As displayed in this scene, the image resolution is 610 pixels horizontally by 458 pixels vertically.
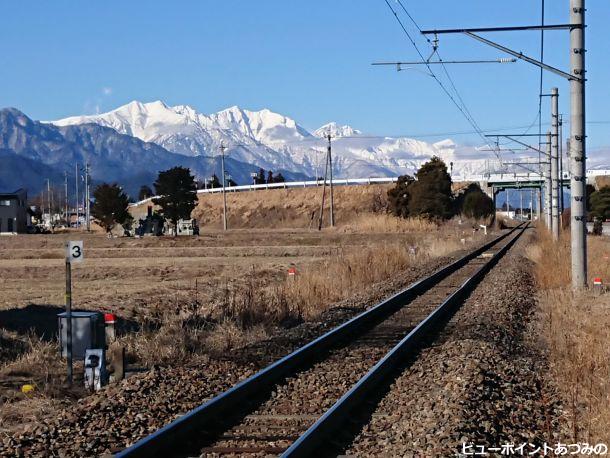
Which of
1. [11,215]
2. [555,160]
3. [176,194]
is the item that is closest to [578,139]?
[555,160]

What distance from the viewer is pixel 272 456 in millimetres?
8484

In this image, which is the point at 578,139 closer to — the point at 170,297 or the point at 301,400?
the point at 170,297

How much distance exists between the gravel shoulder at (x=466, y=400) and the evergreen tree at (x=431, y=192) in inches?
2820

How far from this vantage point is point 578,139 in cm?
2178

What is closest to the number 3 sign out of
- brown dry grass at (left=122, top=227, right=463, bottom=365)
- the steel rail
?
brown dry grass at (left=122, top=227, right=463, bottom=365)

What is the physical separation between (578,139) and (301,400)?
42.8 ft

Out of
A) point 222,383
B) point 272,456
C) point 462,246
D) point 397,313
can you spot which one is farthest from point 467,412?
point 462,246

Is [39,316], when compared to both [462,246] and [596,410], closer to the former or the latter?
[596,410]

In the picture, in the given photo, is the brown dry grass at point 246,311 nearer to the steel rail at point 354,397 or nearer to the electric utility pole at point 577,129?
the steel rail at point 354,397

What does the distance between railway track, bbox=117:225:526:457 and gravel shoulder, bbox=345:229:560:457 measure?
0.30m

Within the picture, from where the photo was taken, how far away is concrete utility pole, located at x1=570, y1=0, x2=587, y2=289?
2136cm

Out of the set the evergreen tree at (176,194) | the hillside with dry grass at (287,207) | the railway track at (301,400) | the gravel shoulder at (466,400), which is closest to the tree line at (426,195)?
the evergreen tree at (176,194)

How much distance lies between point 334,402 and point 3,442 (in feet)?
11.5

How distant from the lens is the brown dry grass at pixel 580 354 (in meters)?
9.05
